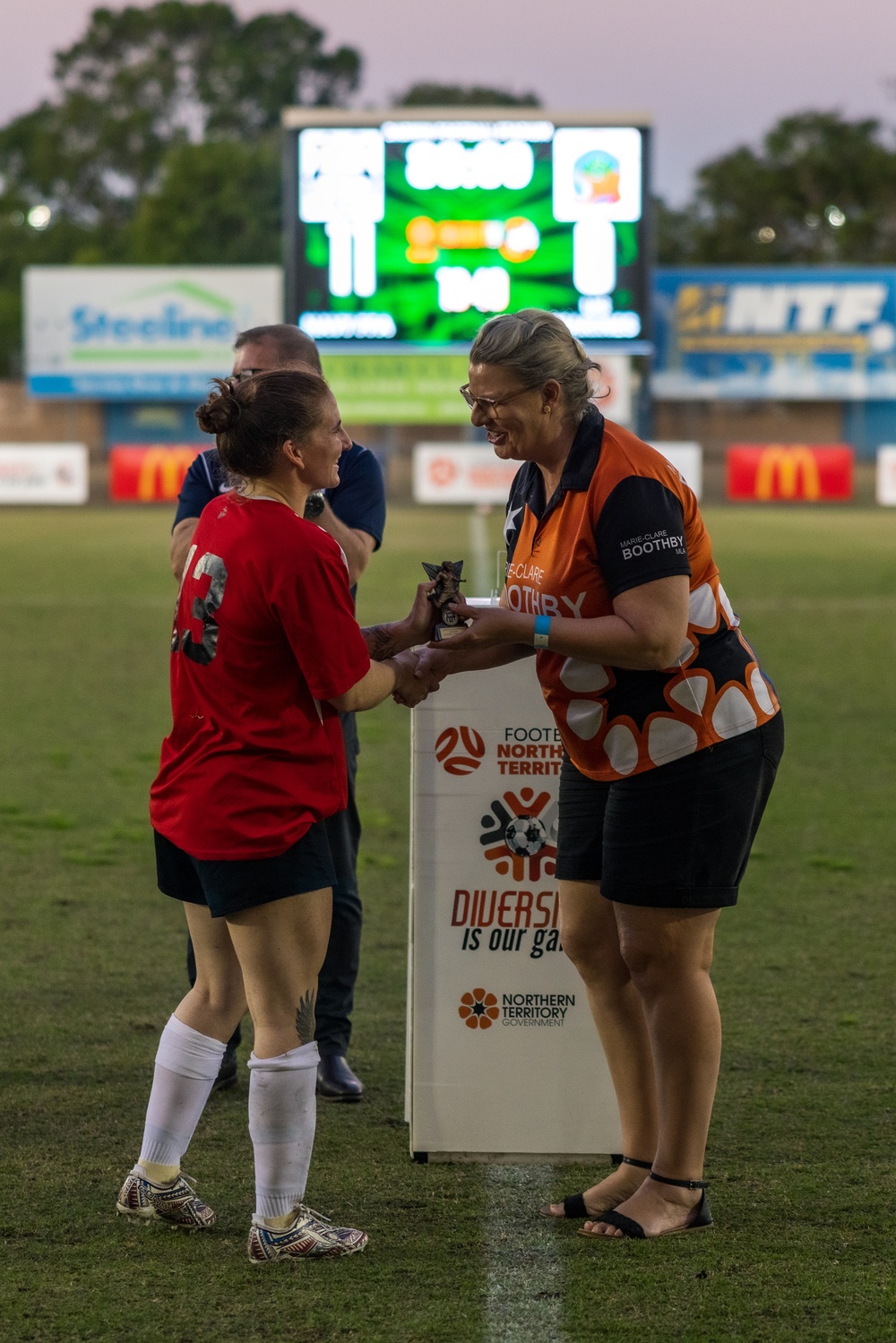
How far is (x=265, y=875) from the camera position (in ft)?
10.5

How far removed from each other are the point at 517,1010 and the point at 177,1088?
88 centimetres

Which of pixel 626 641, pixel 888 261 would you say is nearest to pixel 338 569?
pixel 626 641

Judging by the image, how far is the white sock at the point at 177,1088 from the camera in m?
3.47

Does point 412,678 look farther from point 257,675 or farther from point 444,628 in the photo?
point 257,675

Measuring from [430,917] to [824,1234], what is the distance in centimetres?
111

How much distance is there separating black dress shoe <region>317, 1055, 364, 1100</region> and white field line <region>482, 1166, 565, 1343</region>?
545 millimetres

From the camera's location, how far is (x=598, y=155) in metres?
20.8

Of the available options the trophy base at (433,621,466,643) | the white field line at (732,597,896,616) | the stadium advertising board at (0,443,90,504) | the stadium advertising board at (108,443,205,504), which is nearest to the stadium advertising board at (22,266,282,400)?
the stadium advertising board at (108,443,205,504)

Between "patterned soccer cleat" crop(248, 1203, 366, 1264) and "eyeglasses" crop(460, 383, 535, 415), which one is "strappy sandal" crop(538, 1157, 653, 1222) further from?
"eyeglasses" crop(460, 383, 535, 415)

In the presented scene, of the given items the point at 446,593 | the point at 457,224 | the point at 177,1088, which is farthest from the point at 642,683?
the point at 457,224

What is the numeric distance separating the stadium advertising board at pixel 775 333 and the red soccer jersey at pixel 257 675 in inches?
1623

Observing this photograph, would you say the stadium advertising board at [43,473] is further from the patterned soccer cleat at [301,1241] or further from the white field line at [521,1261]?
the patterned soccer cleat at [301,1241]

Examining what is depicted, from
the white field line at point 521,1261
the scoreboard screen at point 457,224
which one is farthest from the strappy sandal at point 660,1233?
the scoreboard screen at point 457,224

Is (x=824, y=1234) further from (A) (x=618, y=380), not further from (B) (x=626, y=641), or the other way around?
(A) (x=618, y=380)
